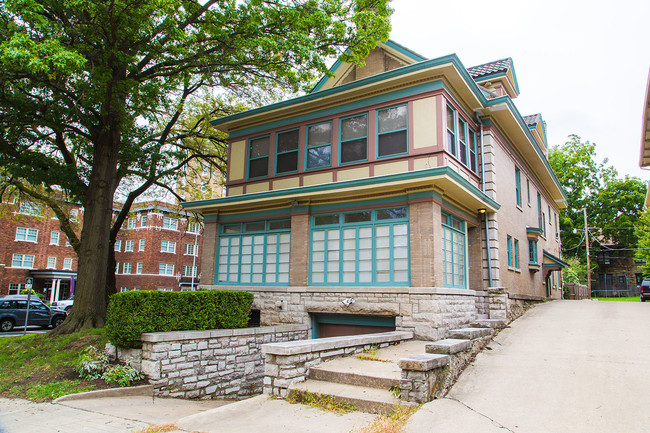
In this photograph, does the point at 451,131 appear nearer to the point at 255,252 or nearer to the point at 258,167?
the point at 258,167

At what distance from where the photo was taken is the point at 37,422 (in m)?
6.80

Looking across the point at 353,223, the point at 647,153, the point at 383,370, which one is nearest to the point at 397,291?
the point at 353,223

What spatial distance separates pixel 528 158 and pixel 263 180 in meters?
12.1

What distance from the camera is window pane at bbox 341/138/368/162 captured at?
1320cm

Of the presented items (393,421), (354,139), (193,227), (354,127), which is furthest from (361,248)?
(193,227)

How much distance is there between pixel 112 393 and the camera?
8.31 meters

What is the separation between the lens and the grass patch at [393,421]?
200 inches

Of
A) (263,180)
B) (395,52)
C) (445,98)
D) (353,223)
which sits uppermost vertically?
(395,52)

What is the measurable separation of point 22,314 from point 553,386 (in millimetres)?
25231

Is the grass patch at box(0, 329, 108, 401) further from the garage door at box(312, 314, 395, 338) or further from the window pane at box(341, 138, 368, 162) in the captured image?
the window pane at box(341, 138, 368, 162)

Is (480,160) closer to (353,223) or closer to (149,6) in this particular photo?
(353,223)

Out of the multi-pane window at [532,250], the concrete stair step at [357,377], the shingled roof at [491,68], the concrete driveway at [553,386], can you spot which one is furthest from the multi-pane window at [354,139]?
the multi-pane window at [532,250]

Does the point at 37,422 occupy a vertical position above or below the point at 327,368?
below

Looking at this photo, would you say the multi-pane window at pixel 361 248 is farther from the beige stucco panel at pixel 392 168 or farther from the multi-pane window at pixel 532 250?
the multi-pane window at pixel 532 250
